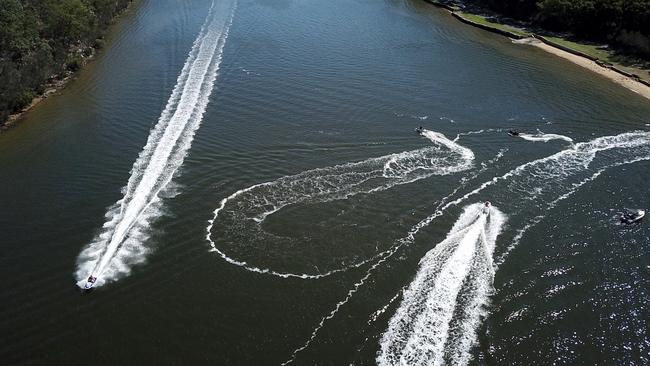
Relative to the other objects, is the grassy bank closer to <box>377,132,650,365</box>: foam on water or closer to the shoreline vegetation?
the shoreline vegetation

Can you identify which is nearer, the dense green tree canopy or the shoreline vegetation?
the shoreline vegetation

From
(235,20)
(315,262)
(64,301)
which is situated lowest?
(64,301)

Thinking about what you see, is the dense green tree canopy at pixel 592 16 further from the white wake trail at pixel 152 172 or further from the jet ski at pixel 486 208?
the jet ski at pixel 486 208

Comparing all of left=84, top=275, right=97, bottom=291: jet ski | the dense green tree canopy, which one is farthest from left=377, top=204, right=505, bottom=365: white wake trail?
the dense green tree canopy

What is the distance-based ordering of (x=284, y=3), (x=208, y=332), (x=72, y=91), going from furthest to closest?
(x=284, y=3) → (x=72, y=91) → (x=208, y=332)

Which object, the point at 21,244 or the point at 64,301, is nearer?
the point at 64,301

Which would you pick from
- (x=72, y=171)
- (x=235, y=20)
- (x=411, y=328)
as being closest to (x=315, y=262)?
(x=411, y=328)

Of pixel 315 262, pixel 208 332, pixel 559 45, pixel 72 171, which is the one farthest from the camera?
pixel 559 45

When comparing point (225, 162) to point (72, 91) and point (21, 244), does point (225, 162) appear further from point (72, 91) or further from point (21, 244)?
point (72, 91)
